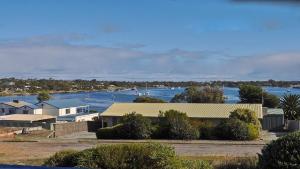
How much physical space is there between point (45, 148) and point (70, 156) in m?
22.4

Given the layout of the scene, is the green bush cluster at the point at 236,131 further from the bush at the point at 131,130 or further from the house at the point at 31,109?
the house at the point at 31,109

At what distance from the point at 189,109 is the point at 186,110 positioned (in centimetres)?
59

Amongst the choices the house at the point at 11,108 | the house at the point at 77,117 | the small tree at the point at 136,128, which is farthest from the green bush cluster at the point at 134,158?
the house at the point at 11,108

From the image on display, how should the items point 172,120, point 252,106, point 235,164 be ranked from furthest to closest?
point 252,106, point 172,120, point 235,164

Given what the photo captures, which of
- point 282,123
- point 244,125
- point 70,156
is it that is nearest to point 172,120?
point 244,125

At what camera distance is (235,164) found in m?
18.4

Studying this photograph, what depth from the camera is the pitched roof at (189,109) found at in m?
55.6

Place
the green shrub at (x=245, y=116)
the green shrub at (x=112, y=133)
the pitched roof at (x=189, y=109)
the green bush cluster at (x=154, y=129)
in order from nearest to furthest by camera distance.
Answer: the green bush cluster at (x=154, y=129) → the green shrub at (x=112, y=133) → the green shrub at (x=245, y=116) → the pitched roof at (x=189, y=109)

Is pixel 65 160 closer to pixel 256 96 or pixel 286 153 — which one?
pixel 286 153

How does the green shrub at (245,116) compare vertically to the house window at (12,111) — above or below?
above

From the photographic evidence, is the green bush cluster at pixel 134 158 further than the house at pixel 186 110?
No

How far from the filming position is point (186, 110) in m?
57.6

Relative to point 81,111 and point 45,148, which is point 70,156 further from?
point 81,111

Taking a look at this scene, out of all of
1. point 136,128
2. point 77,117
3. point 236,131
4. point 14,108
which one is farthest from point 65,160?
point 14,108
